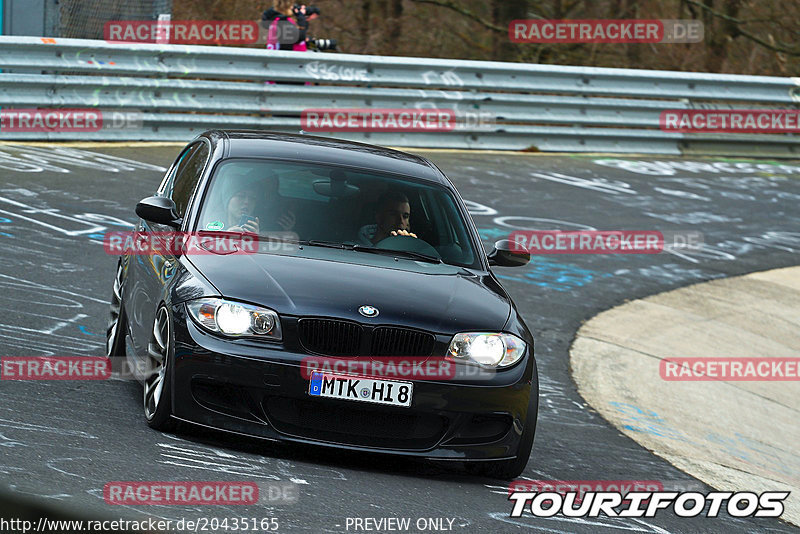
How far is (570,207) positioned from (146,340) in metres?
10.2

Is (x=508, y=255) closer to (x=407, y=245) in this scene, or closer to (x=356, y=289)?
(x=407, y=245)

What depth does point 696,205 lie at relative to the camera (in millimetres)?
17047

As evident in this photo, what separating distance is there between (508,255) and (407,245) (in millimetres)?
669

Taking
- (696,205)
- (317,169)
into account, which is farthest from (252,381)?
(696,205)

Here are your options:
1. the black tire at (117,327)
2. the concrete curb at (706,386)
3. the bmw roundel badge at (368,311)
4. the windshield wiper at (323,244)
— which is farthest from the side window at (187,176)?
the concrete curb at (706,386)

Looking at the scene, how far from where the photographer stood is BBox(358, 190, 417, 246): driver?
6449 millimetres

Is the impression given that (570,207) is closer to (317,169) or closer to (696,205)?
(696,205)

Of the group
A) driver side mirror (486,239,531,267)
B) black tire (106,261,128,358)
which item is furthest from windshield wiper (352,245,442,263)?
black tire (106,261,128,358)

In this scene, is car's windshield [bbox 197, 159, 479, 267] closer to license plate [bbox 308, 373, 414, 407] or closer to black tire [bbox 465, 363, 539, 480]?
black tire [bbox 465, 363, 539, 480]

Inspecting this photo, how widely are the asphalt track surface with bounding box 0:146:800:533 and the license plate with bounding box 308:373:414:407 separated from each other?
1.16 feet

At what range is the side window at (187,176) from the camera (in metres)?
6.64

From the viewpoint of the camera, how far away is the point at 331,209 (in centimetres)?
649

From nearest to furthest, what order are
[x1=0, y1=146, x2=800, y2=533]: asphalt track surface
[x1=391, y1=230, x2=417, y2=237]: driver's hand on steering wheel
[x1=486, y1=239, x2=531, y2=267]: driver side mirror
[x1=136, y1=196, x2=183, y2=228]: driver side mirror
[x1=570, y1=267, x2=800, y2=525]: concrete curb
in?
[x1=0, y1=146, x2=800, y2=533]: asphalt track surface → [x1=136, y1=196, x2=183, y2=228]: driver side mirror → [x1=391, y1=230, x2=417, y2=237]: driver's hand on steering wheel → [x1=486, y1=239, x2=531, y2=267]: driver side mirror → [x1=570, y1=267, x2=800, y2=525]: concrete curb

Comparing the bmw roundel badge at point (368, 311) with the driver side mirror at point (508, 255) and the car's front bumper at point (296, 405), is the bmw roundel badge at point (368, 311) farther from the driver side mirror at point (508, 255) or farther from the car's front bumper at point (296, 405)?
the driver side mirror at point (508, 255)
